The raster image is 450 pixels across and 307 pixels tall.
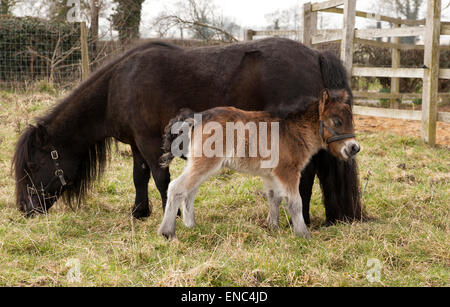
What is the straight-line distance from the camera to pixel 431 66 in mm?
8094

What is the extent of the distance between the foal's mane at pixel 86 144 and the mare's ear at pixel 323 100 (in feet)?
5.37

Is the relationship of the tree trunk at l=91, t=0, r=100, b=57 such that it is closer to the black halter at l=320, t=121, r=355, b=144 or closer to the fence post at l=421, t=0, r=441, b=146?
the fence post at l=421, t=0, r=441, b=146

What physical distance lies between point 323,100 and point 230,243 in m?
1.51

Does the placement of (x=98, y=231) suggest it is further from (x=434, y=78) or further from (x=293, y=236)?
(x=434, y=78)

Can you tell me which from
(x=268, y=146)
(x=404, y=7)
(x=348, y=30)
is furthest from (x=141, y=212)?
(x=404, y=7)

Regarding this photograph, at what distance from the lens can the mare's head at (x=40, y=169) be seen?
5008mm

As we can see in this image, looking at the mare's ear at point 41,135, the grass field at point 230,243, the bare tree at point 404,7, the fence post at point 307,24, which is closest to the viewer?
the grass field at point 230,243

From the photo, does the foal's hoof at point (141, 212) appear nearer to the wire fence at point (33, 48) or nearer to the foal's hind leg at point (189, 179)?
the foal's hind leg at point (189, 179)

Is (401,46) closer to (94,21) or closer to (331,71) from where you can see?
(331,71)

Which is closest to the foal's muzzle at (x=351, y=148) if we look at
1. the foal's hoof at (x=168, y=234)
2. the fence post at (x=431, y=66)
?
the foal's hoof at (x=168, y=234)

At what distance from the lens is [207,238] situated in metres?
4.12

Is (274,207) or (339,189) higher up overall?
(339,189)

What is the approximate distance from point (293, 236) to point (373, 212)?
1.37 metres

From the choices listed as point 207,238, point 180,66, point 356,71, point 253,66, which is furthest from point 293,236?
point 356,71
